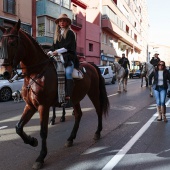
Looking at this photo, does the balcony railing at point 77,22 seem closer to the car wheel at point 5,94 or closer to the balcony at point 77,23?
the balcony at point 77,23

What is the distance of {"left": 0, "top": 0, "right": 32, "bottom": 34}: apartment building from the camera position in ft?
69.4

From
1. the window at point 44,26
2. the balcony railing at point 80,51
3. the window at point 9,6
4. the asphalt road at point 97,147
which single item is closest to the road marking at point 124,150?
the asphalt road at point 97,147

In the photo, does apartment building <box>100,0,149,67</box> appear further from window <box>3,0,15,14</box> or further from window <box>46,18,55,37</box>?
window <box>3,0,15,14</box>

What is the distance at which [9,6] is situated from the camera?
21938mm

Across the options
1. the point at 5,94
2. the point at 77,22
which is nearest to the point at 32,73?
the point at 5,94

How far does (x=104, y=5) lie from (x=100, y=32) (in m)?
4.26

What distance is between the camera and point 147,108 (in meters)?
10.2

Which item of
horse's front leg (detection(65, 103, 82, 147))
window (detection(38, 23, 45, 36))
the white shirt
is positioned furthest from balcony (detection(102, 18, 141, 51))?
horse's front leg (detection(65, 103, 82, 147))

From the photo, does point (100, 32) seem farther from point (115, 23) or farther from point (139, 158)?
point (139, 158)

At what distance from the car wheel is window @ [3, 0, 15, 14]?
11.1m

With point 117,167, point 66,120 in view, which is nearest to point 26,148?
point 117,167

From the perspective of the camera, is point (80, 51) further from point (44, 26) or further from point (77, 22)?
point (44, 26)

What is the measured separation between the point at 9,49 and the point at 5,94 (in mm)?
9491

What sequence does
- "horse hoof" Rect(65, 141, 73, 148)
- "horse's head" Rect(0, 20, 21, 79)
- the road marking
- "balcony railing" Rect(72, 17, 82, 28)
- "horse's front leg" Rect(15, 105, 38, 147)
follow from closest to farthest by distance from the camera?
"horse's head" Rect(0, 20, 21, 79)
the road marking
"horse's front leg" Rect(15, 105, 38, 147)
"horse hoof" Rect(65, 141, 73, 148)
"balcony railing" Rect(72, 17, 82, 28)
